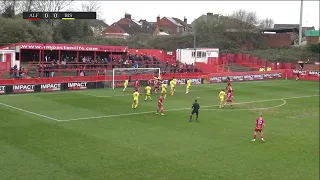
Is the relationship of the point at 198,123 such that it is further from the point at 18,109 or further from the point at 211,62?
the point at 211,62

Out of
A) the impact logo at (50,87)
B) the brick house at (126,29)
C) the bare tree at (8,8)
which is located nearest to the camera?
the impact logo at (50,87)

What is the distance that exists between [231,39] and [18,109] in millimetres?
71176

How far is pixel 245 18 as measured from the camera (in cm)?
9600

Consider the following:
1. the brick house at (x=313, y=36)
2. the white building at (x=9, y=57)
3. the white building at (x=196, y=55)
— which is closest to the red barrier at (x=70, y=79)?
the white building at (x=9, y=57)

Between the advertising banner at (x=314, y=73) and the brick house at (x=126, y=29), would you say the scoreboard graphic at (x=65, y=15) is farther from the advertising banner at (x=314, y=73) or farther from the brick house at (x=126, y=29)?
the brick house at (x=126, y=29)

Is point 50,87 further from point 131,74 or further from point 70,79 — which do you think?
point 131,74

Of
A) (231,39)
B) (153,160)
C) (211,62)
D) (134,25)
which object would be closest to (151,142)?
(153,160)

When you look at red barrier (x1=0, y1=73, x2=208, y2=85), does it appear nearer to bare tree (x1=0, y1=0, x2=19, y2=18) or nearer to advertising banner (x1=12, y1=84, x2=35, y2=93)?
advertising banner (x1=12, y1=84, x2=35, y2=93)

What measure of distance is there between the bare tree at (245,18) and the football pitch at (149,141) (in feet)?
198

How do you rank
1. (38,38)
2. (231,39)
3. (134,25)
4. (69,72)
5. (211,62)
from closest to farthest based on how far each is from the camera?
1. (69,72)
2. (38,38)
3. (211,62)
4. (231,39)
5. (134,25)

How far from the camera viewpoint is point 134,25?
124312 mm

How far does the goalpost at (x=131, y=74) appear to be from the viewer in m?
47.4

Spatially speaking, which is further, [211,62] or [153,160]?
[211,62]

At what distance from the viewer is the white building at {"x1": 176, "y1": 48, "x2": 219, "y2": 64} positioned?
7156 cm
